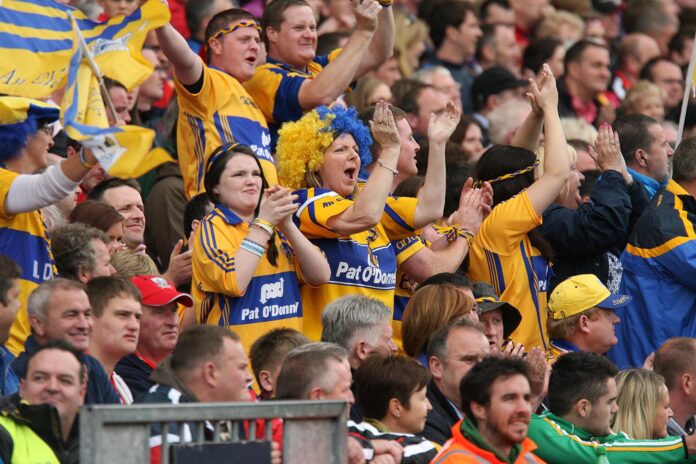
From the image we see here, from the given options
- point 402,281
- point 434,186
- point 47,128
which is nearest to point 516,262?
point 402,281

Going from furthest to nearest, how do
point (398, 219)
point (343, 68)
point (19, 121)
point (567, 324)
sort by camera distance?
point (343, 68) → point (567, 324) → point (398, 219) → point (19, 121)

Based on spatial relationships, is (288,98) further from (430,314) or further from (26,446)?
(26,446)

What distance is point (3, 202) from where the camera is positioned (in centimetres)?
736

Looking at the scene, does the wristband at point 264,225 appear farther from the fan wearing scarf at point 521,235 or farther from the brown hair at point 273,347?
the fan wearing scarf at point 521,235

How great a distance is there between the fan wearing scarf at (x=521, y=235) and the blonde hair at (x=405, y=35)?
474 cm

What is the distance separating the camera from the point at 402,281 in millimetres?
9000

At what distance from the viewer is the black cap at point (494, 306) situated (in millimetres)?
8336

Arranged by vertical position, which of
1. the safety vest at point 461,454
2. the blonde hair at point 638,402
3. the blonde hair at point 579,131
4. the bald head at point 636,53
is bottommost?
the safety vest at point 461,454

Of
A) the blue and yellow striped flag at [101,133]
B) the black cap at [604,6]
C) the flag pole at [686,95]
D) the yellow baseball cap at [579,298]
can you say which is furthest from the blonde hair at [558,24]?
the blue and yellow striped flag at [101,133]

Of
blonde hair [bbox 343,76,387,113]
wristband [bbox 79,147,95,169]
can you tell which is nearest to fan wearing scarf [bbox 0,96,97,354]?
wristband [bbox 79,147,95,169]

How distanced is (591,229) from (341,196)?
1733 mm

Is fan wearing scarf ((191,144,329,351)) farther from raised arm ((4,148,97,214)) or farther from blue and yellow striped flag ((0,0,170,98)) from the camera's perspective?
blue and yellow striped flag ((0,0,170,98))

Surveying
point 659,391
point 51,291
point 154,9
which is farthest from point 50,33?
point 659,391

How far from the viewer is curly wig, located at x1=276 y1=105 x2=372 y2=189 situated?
8.31 meters
